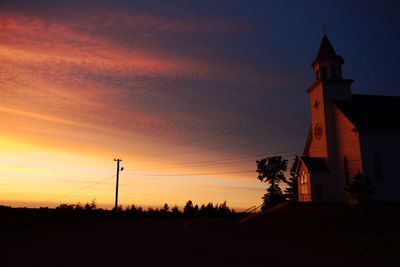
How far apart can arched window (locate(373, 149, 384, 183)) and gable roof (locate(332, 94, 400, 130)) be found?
2.74m

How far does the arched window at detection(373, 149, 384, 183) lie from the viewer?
133 ft

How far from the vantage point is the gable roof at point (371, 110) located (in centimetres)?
4200

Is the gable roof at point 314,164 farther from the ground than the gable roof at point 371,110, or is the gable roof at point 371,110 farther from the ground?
the gable roof at point 371,110

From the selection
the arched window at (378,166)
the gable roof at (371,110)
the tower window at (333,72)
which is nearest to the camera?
the arched window at (378,166)

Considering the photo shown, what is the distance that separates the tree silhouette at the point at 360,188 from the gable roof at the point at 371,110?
17.5 ft

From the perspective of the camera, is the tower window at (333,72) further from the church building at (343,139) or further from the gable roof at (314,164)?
the gable roof at (314,164)

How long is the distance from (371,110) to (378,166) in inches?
280

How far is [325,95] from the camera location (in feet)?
152

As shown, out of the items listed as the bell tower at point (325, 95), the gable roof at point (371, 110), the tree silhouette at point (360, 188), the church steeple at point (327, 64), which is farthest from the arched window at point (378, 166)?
the church steeple at point (327, 64)

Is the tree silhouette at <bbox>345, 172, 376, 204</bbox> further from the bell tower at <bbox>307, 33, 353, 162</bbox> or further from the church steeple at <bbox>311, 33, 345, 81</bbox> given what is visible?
the church steeple at <bbox>311, 33, 345, 81</bbox>

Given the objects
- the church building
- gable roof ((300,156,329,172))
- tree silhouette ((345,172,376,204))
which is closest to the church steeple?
the church building

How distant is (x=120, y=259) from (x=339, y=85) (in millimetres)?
40039

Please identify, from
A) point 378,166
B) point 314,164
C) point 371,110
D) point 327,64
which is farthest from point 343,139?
point 327,64

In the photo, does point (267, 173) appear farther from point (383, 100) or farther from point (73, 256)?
point (73, 256)
